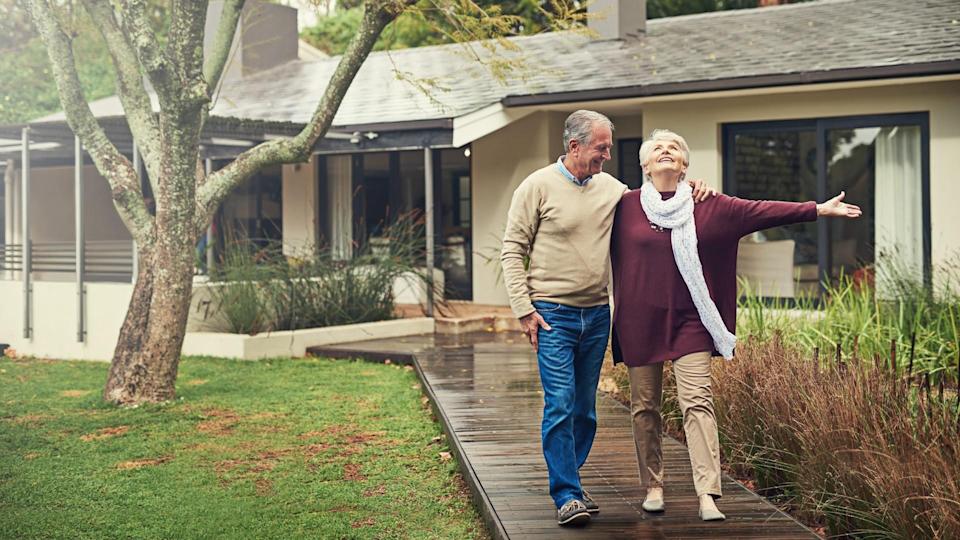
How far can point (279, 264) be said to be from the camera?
43.1ft

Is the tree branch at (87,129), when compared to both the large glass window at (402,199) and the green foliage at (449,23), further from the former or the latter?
the large glass window at (402,199)

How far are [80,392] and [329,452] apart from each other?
411cm

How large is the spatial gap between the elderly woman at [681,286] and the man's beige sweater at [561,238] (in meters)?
0.11

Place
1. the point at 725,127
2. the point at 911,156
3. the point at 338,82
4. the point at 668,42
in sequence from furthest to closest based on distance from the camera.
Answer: the point at 668,42
the point at 725,127
the point at 911,156
the point at 338,82

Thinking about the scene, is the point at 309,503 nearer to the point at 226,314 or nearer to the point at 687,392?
the point at 687,392

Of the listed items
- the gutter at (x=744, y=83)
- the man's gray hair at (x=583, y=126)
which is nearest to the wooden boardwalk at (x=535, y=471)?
the man's gray hair at (x=583, y=126)

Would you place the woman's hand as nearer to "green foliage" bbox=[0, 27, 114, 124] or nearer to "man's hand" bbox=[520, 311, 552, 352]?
"man's hand" bbox=[520, 311, 552, 352]

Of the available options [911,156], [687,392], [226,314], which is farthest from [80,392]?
[911,156]

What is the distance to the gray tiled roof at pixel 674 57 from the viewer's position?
1303cm

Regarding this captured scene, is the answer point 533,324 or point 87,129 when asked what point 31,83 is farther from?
point 533,324

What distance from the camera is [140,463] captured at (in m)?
7.38

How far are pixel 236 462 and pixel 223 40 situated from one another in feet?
14.8

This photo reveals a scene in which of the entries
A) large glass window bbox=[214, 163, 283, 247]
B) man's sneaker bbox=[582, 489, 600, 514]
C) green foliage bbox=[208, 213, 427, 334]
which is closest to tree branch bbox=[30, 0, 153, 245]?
green foliage bbox=[208, 213, 427, 334]

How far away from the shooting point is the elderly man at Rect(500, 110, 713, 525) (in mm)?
5051
